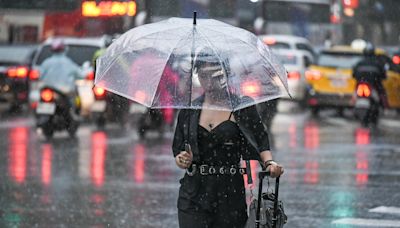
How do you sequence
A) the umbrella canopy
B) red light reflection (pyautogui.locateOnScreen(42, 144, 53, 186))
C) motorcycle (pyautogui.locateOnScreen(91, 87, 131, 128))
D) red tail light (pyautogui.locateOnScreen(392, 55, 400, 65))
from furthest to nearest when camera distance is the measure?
red tail light (pyautogui.locateOnScreen(392, 55, 400, 65)) → motorcycle (pyautogui.locateOnScreen(91, 87, 131, 128)) → red light reflection (pyautogui.locateOnScreen(42, 144, 53, 186)) → the umbrella canopy

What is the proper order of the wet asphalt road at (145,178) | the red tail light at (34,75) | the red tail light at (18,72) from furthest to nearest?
1. the red tail light at (18,72)
2. the red tail light at (34,75)
3. the wet asphalt road at (145,178)

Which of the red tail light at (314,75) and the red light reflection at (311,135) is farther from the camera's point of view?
the red tail light at (314,75)

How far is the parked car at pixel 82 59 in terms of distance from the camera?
21938 millimetres

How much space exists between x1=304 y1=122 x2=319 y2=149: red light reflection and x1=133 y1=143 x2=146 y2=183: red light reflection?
2.62m

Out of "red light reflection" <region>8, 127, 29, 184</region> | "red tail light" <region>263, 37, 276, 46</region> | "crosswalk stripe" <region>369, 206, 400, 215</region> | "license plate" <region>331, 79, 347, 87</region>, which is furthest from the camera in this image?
"red tail light" <region>263, 37, 276, 46</region>

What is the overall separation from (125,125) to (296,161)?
7.56m

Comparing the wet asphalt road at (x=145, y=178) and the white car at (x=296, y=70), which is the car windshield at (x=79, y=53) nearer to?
the wet asphalt road at (x=145, y=178)

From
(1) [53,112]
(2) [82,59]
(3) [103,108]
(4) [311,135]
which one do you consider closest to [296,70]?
(2) [82,59]

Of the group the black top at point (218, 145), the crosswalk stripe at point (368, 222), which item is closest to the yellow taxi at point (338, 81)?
the crosswalk stripe at point (368, 222)

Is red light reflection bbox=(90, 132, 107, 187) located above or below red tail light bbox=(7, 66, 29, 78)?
below

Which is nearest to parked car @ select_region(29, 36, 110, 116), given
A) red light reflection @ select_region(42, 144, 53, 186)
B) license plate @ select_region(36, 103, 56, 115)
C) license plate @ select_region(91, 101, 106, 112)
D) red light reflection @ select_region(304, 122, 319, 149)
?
license plate @ select_region(91, 101, 106, 112)

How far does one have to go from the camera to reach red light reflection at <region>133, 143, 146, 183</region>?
1395 cm

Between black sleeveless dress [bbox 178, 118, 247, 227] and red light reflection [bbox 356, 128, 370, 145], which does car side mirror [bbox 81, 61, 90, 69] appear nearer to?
red light reflection [bbox 356, 128, 370, 145]

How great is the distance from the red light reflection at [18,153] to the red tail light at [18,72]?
5.19 metres
